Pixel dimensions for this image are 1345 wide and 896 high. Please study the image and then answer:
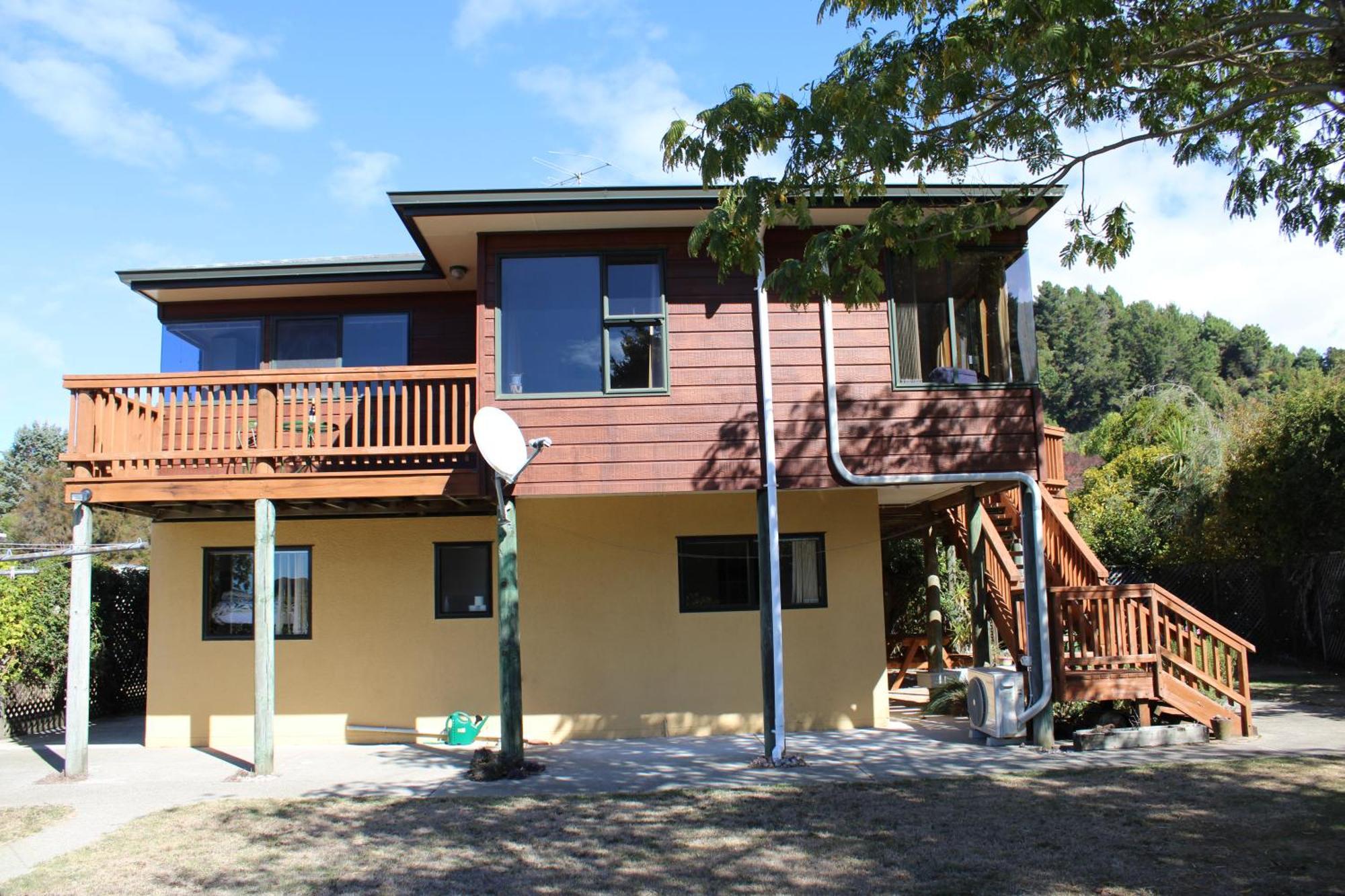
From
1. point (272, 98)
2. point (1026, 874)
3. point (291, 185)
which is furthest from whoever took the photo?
point (291, 185)

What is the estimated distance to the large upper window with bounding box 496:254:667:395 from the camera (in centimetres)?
1053

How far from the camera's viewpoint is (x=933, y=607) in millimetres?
14492

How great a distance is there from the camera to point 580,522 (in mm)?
11820

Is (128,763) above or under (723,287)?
under

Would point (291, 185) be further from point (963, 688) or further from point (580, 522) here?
point (963, 688)

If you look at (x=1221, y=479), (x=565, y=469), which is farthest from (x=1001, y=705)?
(x=1221, y=479)

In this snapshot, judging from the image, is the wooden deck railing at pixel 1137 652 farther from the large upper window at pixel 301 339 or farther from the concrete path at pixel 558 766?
the large upper window at pixel 301 339

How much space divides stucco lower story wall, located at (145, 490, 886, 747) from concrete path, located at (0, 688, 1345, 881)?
0.38 meters

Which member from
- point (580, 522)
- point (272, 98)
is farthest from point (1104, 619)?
point (272, 98)

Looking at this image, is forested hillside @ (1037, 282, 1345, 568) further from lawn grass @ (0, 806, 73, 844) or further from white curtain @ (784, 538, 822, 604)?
lawn grass @ (0, 806, 73, 844)

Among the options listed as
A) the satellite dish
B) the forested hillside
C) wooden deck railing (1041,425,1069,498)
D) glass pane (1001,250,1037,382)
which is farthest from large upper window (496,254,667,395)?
the forested hillside

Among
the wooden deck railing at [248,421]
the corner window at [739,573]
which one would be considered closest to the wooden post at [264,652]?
the wooden deck railing at [248,421]

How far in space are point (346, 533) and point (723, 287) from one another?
17.1 ft

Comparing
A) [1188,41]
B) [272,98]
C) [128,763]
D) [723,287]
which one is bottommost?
[128,763]
